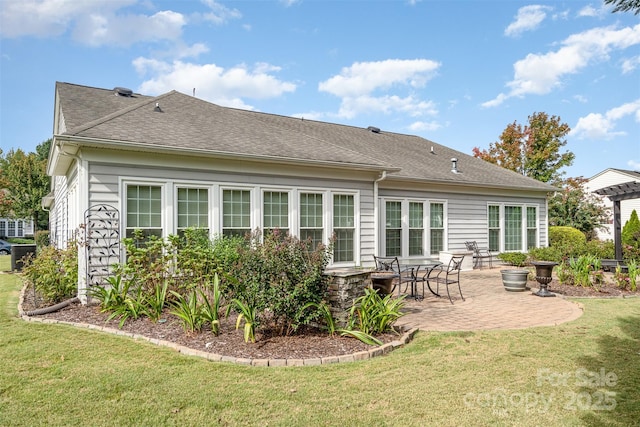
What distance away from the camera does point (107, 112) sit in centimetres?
962

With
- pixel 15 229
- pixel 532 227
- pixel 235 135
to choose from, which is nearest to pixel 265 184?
pixel 235 135

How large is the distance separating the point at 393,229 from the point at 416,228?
951 mm

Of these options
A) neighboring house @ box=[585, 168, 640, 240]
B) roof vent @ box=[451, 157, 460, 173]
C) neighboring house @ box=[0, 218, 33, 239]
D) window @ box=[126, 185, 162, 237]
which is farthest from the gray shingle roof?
neighboring house @ box=[0, 218, 33, 239]

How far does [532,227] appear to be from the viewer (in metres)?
15.2

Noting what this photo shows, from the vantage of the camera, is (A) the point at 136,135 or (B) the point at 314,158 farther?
(B) the point at 314,158

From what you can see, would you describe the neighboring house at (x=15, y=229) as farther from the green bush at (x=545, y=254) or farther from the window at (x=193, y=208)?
the green bush at (x=545, y=254)

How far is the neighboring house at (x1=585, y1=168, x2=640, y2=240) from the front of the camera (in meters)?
26.1

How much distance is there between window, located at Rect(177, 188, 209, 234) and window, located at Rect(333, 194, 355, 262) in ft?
10.9

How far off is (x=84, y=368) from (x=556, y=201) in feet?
82.2

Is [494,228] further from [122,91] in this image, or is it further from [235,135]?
[122,91]

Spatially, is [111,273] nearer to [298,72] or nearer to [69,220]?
[69,220]

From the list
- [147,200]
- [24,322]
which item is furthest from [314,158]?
[24,322]

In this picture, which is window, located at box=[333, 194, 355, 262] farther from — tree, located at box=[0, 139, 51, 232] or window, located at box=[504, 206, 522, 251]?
tree, located at box=[0, 139, 51, 232]

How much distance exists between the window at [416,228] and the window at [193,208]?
6.56m
